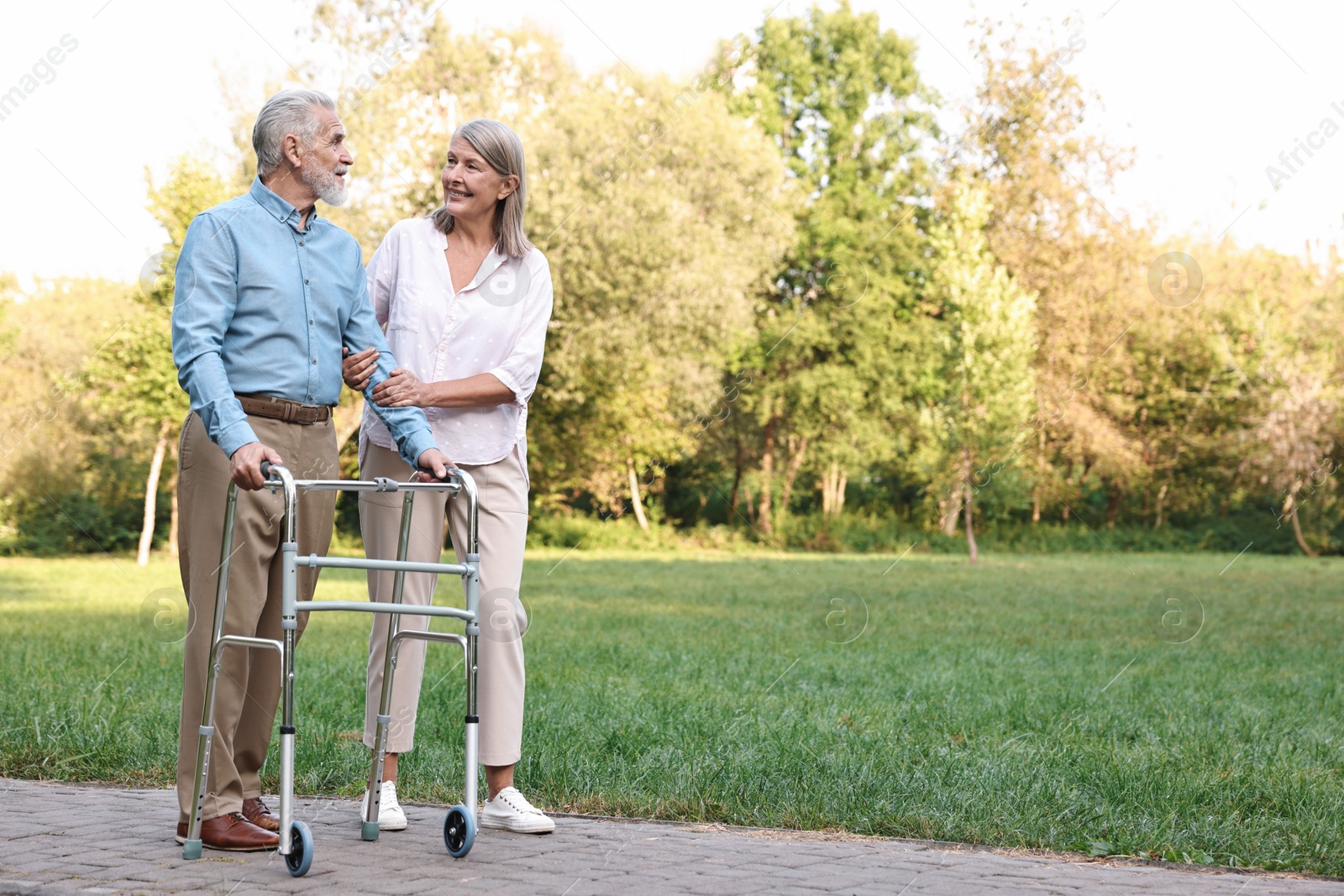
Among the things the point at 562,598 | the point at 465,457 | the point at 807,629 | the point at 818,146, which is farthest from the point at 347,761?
the point at 818,146

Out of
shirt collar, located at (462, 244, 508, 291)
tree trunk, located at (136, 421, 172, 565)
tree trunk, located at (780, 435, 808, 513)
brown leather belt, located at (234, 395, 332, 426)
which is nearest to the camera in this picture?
brown leather belt, located at (234, 395, 332, 426)

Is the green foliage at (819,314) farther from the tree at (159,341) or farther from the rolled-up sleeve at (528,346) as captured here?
the rolled-up sleeve at (528,346)

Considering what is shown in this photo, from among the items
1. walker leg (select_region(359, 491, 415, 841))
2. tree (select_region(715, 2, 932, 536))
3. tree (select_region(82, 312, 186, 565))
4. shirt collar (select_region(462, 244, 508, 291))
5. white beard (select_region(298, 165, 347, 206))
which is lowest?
walker leg (select_region(359, 491, 415, 841))

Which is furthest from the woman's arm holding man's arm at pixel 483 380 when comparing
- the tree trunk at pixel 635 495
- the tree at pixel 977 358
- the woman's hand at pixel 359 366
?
the tree trunk at pixel 635 495

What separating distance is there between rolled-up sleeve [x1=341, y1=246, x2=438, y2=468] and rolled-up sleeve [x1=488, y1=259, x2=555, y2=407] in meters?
0.34

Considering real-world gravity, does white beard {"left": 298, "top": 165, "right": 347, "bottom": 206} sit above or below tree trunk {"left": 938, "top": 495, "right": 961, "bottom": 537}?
A: above

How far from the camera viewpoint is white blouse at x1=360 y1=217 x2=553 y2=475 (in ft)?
15.2

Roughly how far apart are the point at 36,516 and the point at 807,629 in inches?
1034

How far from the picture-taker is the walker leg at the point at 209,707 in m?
3.93

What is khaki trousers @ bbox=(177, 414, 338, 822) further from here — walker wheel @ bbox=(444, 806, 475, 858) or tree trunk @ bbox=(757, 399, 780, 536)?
tree trunk @ bbox=(757, 399, 780, 536)

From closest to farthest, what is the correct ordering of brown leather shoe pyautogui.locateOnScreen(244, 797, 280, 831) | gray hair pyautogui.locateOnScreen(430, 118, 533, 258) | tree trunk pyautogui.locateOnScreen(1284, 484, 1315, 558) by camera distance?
1. brown leather shoe pyautogui.locateOnScreen(244, 797, 280, 831)
2. gray hair pyautogui.locateOnScreen(430, 118, 533, 258)
3. tree trunk pyautogui.locateOnScreen(1284, 484, 1315, 558)

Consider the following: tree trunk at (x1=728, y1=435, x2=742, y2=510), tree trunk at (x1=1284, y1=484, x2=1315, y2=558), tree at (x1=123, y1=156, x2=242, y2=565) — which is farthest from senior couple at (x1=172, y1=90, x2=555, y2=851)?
tree trunk at (x1=728, y1=435, x2=742, y2=510)

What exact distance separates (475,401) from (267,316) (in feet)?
2.38

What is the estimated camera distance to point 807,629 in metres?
13.3
